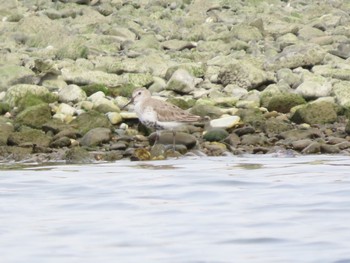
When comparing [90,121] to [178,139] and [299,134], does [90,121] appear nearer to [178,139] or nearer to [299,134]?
[178,139]

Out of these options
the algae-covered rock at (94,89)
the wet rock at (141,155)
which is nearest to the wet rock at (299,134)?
the wet rock at (141,155)

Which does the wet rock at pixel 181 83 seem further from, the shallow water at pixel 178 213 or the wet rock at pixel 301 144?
the shallow water at pixel 178 213

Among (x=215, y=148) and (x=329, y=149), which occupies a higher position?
(x=329, y=149)

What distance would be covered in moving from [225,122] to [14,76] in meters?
4.28

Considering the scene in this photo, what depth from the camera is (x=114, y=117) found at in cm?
1647

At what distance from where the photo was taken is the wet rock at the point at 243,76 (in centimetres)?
1877

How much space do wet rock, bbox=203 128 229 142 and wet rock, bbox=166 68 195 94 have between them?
2.90m

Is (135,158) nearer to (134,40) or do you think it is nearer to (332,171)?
(332,171)

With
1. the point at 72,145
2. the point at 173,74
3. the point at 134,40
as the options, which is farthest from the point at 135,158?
the point at 134,40

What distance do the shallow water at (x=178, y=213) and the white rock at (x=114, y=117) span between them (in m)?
3.45

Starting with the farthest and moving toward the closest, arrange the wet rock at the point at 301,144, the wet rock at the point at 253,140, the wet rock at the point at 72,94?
1. the wet rock at the point at 72,94
2. the wet rock at the point at 253,140
3. the wet rock at the point at 301,144

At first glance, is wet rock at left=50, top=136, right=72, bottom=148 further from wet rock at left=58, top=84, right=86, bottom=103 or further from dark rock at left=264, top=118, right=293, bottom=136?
dark rock at left=264, top=118, right=293, bottom=136

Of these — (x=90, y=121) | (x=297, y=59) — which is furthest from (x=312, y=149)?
(x=297, y=59)

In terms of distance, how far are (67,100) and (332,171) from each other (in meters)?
6.64
